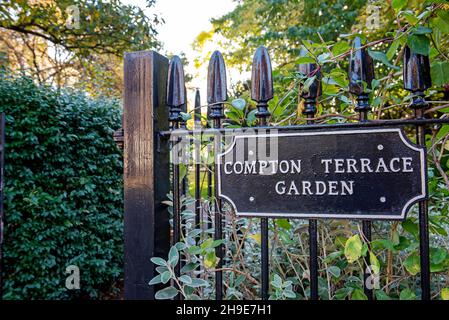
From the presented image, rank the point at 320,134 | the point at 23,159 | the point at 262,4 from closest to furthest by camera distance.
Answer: the point at 320,134, the point at 23,159, the point at 262,4

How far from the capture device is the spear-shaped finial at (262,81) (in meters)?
1.12

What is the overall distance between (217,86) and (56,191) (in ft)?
9.51

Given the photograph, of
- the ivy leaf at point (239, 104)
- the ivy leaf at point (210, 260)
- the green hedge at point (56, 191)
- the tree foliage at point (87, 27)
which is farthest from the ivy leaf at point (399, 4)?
the tree foliage at point (87, 27)

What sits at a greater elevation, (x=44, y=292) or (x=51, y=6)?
(x=51, y=6)

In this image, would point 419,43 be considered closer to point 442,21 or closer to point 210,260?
point 442,21

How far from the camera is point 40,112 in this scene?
332 centimetres

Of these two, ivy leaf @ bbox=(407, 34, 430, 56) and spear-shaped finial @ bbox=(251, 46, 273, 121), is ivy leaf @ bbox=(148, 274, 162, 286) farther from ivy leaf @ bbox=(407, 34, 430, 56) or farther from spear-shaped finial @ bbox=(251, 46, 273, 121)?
ivy leaf @ bbox=(407, 34, 430, 56)

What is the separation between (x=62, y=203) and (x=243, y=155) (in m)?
2.89

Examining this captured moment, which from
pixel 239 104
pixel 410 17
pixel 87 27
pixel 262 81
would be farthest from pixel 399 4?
pixel 87 27

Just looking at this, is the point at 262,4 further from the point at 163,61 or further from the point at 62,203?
the point at 163,61

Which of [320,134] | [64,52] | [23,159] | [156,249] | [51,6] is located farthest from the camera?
[64,52]

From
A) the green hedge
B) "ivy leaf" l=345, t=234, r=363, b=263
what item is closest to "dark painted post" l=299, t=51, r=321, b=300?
"ivy leaf" l=345, t=234, r=363, b=263

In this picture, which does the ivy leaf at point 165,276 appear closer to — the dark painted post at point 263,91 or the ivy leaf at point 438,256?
the dark painted post at point 263,91
